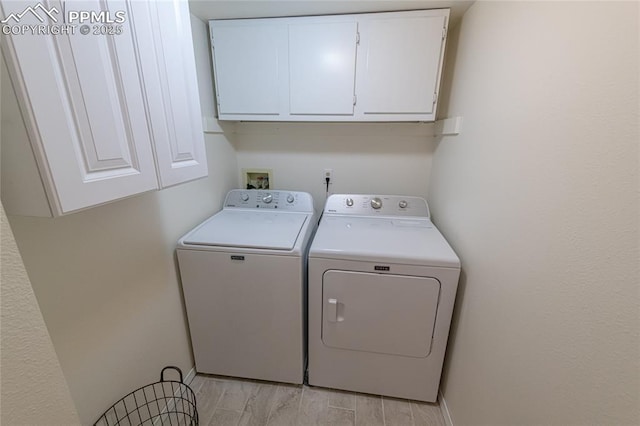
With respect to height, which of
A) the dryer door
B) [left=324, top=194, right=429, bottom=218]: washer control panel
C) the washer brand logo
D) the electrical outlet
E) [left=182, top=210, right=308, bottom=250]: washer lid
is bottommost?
the dryer door

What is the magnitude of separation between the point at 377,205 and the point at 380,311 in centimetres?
79

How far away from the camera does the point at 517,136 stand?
3.26 ft

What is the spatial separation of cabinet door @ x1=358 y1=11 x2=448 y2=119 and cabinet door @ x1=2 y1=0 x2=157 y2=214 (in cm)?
128

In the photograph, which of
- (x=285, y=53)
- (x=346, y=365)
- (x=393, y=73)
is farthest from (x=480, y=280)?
(x=285, y=53)

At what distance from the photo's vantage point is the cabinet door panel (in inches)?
60.4

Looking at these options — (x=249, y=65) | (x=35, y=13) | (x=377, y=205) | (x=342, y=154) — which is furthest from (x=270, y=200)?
(x=35, y=13)

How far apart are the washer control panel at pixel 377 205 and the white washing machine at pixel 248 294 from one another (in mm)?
290

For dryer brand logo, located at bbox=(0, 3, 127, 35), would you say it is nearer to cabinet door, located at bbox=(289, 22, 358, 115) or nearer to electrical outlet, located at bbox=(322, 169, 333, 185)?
cabinet door, located at bbox=(289, 22, 358, 115)

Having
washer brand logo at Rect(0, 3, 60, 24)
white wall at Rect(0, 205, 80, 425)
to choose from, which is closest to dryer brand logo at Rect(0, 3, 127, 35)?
washer brand logo at Rect(0, 3, 60, 24)

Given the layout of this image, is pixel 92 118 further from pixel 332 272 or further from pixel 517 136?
pixel 517 136

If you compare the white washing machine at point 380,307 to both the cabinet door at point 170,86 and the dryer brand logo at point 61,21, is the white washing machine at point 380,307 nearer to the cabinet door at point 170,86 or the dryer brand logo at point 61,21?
the cabinet door at point 170,86

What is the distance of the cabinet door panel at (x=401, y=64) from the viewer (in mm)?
1533

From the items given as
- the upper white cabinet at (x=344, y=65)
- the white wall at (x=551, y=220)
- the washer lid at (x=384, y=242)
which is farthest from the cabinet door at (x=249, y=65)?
the white wall at (x=551, y=220)

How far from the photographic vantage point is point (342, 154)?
2102 mm
